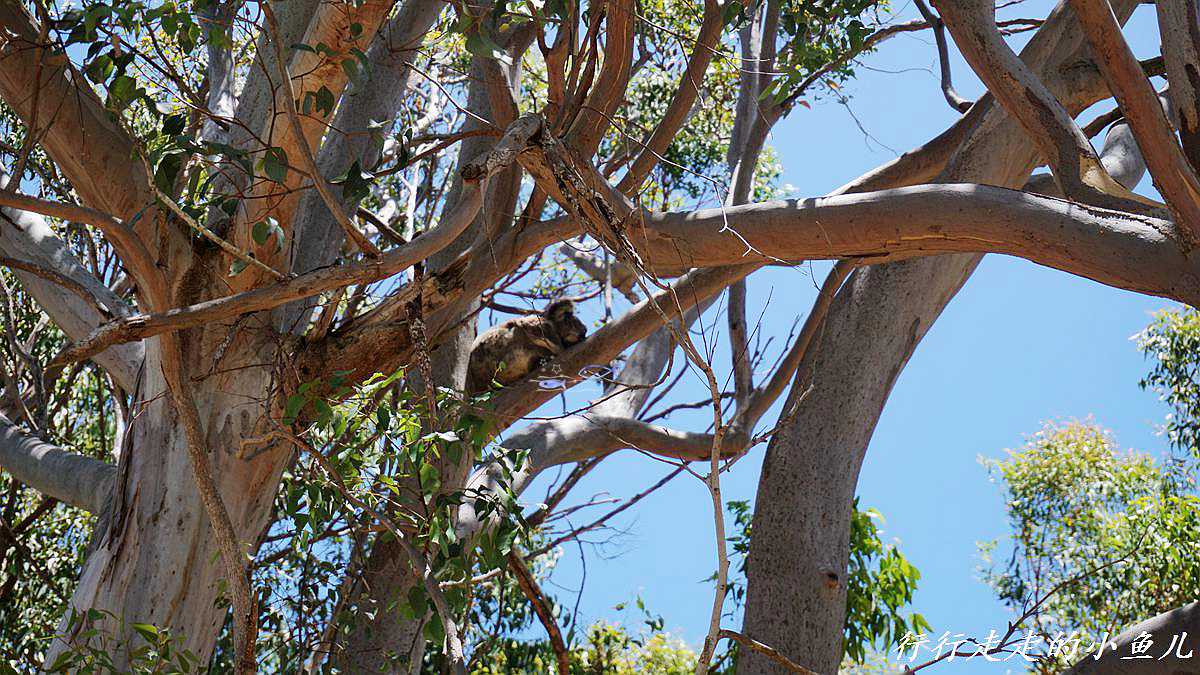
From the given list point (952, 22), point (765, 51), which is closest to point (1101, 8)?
point (952, 22)

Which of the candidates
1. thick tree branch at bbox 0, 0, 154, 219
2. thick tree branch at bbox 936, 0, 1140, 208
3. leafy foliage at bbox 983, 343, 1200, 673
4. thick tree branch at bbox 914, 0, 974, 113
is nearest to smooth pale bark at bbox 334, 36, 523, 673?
thick tree branch at bbox 0, 0, 154, 219

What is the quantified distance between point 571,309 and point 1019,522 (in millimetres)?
7060

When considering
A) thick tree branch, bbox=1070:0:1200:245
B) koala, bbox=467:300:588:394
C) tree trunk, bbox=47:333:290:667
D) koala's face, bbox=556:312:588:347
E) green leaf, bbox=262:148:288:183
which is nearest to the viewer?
thick tree branch, bbox=1070:0:1200:245

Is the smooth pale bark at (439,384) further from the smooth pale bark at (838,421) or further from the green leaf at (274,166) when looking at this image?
the smooth pale bark at (838,421)

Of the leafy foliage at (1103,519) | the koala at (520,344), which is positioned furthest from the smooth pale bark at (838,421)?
the leafy foliage at (1103,519)

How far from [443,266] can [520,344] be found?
1311 mm

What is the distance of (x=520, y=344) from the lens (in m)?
4.68

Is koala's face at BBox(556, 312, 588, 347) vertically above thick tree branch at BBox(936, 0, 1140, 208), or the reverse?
koala's face at BBox(556, 312, 588, 347)

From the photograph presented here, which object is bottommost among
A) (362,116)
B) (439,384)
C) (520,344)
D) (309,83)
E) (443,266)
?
(443,266)

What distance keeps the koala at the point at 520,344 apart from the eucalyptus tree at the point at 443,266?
1.33 ft

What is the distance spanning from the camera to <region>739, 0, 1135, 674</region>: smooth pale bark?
3092 mm

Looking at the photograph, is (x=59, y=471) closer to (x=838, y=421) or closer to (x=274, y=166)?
(x=274, y=166)

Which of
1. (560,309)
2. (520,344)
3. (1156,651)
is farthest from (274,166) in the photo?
(560,309)

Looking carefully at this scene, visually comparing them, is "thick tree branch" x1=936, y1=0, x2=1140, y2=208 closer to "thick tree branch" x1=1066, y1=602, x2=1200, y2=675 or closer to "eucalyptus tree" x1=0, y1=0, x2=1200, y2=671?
"eucalyptus tree" x1=0, y1=0, x2=1200, y2=671
